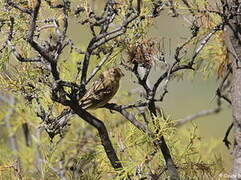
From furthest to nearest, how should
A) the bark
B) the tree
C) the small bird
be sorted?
the bark → the small bird → the tree

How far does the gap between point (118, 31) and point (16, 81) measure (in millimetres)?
296

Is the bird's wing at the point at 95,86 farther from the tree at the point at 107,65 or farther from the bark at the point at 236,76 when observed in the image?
the bark at the point at 236,76

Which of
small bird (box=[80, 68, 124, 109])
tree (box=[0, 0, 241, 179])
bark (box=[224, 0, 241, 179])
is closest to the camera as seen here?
tree (box=[0, 0, 241, 179])

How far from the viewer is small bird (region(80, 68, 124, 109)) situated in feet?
4.37

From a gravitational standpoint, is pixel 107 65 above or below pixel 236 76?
above

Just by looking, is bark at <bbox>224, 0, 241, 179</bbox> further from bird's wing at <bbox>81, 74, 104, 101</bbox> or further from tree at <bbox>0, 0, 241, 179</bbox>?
bird's wing at <bbox>81, 74, 104, 101</bbox>

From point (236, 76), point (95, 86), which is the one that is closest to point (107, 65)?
point (95, 86)

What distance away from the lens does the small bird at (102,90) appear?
52.4 inches

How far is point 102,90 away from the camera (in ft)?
4.49

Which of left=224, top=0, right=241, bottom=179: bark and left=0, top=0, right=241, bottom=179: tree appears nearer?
left=0, top=0, right=241, bottom=179: tree

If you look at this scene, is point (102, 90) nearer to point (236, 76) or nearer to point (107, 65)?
point (107, 65)

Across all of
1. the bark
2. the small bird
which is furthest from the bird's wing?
the bark

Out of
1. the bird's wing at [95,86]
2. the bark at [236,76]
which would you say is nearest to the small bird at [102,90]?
the bird's wing at [95,86]

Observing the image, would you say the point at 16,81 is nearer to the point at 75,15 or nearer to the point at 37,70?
the point at 37,70
